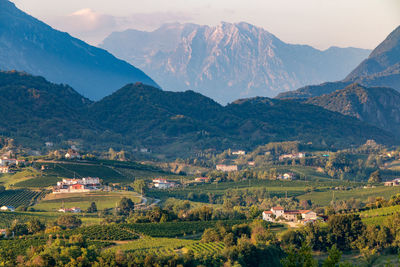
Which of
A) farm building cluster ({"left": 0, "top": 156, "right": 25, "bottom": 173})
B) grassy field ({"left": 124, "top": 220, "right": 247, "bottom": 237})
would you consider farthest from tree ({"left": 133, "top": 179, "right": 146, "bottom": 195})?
grassy field ({"left": 124, "top": 220, "right": 247, "bottom": 237})

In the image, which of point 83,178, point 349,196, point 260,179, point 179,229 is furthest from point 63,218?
point 260,179

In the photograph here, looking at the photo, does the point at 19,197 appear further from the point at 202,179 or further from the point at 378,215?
the point at 378,215

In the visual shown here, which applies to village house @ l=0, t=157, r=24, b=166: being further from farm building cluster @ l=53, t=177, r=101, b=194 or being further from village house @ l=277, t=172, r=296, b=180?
village house @ l=277, t=172, r=296, b=180

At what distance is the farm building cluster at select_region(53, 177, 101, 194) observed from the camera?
121812mm

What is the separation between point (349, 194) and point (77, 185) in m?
47.7

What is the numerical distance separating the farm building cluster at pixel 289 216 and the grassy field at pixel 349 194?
25.5 m

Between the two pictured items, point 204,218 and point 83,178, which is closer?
point 204,218

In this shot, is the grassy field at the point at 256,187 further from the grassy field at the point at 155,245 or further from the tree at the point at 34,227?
the grassy field at the point at 155,245

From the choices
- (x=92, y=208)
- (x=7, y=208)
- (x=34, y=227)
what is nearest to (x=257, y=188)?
(x=92, y=208)

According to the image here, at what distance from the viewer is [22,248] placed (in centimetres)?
6381

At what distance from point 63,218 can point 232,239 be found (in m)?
25.4

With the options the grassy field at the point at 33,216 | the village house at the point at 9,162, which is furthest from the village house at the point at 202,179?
the grassy field at the point at 33,216

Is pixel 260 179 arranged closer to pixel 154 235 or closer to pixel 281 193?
pixel 281 193

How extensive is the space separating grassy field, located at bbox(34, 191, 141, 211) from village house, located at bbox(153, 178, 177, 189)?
20098 mm
